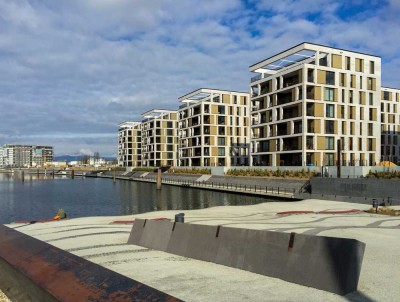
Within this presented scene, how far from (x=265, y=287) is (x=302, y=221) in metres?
12.7

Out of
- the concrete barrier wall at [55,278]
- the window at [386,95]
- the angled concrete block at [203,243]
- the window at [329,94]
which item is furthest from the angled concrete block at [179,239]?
the window at [386,95]

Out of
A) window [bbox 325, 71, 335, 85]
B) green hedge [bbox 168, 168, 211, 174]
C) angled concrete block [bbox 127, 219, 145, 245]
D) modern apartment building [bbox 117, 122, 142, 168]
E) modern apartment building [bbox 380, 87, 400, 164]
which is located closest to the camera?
angled concrete block [bbox 127, 219, 145, 245]

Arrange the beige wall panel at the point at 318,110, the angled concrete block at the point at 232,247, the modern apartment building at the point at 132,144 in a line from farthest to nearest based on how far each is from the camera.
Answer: the modern apartment building at the point at 132,144
the beige wall panel at the point at 318,110
the angled concrete block at the point at 232,247

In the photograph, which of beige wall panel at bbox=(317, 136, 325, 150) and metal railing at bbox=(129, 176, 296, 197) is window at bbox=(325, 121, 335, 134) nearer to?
beige wall panel at bbox=(317, 136, 325, 150)

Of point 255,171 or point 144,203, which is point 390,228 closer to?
point 144,203

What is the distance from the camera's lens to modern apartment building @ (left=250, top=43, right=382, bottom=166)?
5581 centimetres

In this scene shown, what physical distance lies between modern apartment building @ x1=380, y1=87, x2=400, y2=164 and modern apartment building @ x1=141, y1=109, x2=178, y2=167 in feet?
195

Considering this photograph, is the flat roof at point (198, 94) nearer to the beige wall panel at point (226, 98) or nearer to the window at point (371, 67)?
the beige wall panel at point (226, 98)

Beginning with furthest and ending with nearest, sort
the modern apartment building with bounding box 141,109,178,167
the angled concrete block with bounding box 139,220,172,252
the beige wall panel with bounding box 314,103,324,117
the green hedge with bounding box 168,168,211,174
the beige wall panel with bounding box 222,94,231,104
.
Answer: the modern apartment building with bounding box 141,109,178,167 → the beige wall panel with bounding box 222,94,231,104 → the green hedge with bounding box 168,168,211,174 → the beige wall panel with bounding box 314,103,324,117 → the angled concrete block with bounding box 139,220,172,252

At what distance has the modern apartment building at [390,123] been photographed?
82.8 metres

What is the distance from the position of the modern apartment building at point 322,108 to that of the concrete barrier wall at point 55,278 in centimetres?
5140

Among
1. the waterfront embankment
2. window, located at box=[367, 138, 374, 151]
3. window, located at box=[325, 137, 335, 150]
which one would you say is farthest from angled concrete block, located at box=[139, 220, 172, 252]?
window, located at box=[367, 138, 374, 151]

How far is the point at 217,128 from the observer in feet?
289

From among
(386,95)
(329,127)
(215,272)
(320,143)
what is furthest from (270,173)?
(215,272)
